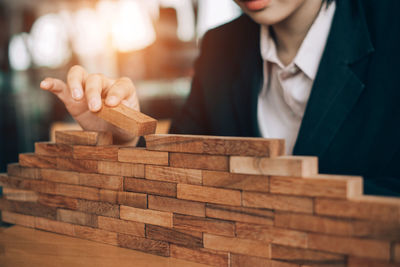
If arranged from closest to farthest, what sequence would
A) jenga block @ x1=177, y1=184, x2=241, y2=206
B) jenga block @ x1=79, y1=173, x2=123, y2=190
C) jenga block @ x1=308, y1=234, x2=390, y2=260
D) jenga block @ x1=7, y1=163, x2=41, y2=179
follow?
jenga block @ x1=308, y1=234, x2=390, y2=260, jenga block @ x1=177, y1=184, x2=241, y2=206, jenga block @ x1=79, y1=173, x2=123, y2=190, jenga block @ x1=7, y1=163, x2=41, y2=179

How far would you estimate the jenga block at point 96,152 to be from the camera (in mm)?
679

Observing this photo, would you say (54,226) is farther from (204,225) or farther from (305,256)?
(305,256)

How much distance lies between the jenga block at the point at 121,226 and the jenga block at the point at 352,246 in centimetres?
31

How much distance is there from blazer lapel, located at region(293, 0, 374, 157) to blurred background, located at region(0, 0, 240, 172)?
11.1ft

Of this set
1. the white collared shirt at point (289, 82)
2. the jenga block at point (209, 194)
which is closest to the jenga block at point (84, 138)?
the jenga block at point (209, 194)

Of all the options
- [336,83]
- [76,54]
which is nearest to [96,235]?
[336,83]

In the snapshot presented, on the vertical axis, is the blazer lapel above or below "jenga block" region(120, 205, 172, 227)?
above

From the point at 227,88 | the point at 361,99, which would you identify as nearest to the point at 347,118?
the point at 361,99

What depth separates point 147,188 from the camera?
0.64 m

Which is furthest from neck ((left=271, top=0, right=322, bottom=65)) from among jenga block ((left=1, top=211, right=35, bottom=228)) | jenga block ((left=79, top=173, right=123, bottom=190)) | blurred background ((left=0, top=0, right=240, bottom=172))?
blurred background ((left=0, top=0, right=240, bottom=172))

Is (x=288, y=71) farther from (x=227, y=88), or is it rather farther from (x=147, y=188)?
(x=147, y=188)

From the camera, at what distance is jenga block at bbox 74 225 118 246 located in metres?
0.68

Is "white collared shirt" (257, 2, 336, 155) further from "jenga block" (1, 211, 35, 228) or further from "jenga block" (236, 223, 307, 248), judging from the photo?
"jenga block" (1, 211, 35, 228)

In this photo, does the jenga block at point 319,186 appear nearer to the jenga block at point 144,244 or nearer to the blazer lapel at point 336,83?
the jenga block at point 144,244
